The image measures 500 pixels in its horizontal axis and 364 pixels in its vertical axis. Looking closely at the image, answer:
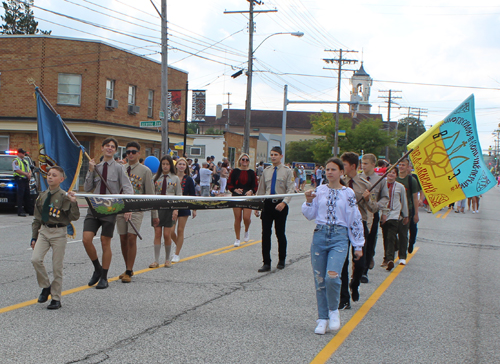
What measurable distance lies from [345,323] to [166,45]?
17.6 metres

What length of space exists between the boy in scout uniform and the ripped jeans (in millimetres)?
2632

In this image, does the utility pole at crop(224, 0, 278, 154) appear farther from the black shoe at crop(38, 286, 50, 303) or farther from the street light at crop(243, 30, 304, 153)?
the black shoe at crop(38, 286, 50, 303)

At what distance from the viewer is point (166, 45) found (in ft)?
69.8

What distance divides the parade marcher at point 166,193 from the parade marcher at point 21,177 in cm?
900

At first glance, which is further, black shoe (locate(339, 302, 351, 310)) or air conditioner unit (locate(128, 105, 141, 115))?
air conditioner unit (locate(128, 105, 141, 115))

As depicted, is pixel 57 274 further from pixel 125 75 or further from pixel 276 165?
pixel 125 75

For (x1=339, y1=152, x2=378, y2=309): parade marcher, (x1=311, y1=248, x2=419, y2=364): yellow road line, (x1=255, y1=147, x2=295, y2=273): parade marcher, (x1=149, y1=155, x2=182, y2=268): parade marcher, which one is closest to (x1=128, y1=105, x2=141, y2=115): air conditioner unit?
(x1=149, y1=155, x2=182, y2=268): parade marcher

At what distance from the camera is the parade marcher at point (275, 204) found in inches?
322

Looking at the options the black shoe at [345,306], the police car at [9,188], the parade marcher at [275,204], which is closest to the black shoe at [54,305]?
the black shoe at [345,306]

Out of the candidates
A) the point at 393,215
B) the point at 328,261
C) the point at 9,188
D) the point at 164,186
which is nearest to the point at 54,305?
the point at 328,261

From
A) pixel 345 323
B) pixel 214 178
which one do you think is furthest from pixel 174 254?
pixel 214 178

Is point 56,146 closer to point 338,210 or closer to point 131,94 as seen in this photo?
point 338,210

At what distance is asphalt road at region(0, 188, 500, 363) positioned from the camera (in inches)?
180

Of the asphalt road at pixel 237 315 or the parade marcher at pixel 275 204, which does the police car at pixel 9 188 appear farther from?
the parade marcher at pixel 275 204
